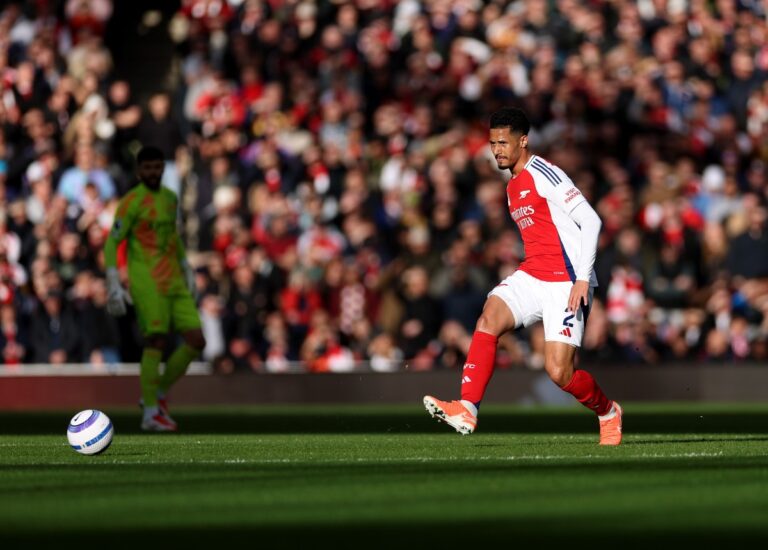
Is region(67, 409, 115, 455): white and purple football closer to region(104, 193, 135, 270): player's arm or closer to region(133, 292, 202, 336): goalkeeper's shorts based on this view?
region(104, 193, 135, 270): player's arm

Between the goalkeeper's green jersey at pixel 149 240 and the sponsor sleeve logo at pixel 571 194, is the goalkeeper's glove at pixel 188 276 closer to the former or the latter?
the goalkeeper's green jersey at pixel 149 240

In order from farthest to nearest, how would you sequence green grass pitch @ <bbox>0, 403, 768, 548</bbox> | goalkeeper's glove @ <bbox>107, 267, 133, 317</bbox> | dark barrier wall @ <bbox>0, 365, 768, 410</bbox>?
dark barrier wall @ <bbox>0, 365, 768, 410</bbox>
goalkeeper's glove @ <bbox>107, 267, 133, 317</bbox>
green grass pitch @ <bbox>0, 403, 768, 548</bbox>

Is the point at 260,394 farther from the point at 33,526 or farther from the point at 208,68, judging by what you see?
the point at 33,526

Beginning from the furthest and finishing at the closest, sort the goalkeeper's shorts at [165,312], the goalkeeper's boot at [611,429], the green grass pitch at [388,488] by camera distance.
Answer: the goalkeeper's shorts at [165,312] < the goalkeeper's boot at [611,429] < the green grass pitch at [388,488]

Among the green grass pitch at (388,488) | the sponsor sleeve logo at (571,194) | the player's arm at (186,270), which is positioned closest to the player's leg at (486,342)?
the green grass pitch at (388,488)

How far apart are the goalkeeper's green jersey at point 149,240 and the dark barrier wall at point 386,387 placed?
522 cm

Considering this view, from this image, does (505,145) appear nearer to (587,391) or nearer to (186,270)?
(587,391)

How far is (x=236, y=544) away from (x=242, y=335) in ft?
47.9

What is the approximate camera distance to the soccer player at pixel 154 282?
1471 centimetres

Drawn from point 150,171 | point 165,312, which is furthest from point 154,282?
point 150,171

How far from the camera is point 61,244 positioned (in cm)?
2095

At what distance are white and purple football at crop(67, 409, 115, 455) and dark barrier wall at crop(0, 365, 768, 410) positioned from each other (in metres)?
9.24

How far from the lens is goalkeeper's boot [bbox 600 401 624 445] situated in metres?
11.6

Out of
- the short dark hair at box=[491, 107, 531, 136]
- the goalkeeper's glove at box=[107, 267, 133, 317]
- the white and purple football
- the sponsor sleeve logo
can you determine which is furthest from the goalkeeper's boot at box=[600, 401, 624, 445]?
the goalkeeper's glove at box=[107, 267, 133, 317]
